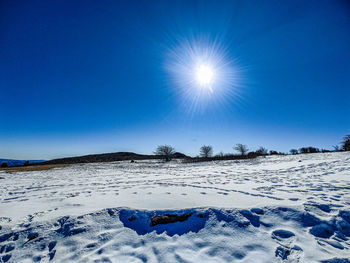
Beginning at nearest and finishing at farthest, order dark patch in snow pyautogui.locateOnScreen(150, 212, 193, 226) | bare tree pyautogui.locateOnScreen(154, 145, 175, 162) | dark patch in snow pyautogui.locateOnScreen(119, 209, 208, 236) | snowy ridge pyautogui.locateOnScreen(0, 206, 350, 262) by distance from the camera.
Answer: snowy ridge pyautogui.locateOnScreen(0, 206, 350, 262) < dark patch in snow pyautogui.locateOnScreen(119, 209, 208, 236) < dark patch in snow pyautogui.locateOnScreen(150, 212, 193, 226) < bare tree pyautogui.locateOnScreen(154, 145, 175, 162)

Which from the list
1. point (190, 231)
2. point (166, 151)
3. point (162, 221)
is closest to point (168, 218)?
point (162, 221)

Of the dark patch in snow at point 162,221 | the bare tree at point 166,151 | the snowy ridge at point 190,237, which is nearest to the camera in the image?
the snowy ridge at point 190,237

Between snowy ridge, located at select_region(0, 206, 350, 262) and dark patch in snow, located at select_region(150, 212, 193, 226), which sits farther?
dark patch in snow, located at select_region(150, 212, 193, 226)

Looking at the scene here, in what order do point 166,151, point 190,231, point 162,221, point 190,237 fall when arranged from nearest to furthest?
point 190,237 < point 190,231 < point 162,221 < point 166,151

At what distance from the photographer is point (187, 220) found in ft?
10.6

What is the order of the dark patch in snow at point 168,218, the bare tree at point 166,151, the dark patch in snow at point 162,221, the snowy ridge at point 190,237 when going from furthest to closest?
the bare tree at point 166,151 < the dark patch in snow at point 168,218 < the dark patch in snow at point 162,221 < the snowy ridge at point 190,237

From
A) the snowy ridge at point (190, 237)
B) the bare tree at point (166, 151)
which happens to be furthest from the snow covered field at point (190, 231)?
the bare tree at point (166, 151)

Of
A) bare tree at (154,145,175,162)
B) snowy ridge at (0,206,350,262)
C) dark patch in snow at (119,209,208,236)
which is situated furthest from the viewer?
bare tree at (154,145,175,162)

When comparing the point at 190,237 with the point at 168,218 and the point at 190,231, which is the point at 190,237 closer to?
the point at 190,231

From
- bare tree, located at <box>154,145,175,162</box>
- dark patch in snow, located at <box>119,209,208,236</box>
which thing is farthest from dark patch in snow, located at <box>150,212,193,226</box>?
bare tree, located at <box>154,145,175,162</box>

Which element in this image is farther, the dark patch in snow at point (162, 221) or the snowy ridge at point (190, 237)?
the dark patch in snow at point (162, 221)

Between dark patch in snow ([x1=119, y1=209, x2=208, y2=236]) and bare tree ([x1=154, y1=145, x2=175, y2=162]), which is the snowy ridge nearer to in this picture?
dark patch in snow ([x1=119, y1=209, x2=208, y2=236])

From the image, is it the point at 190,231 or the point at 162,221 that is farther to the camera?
the point at 162,221

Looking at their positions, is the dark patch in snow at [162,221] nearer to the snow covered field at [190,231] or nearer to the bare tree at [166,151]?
the snow covered field at [190,231]
